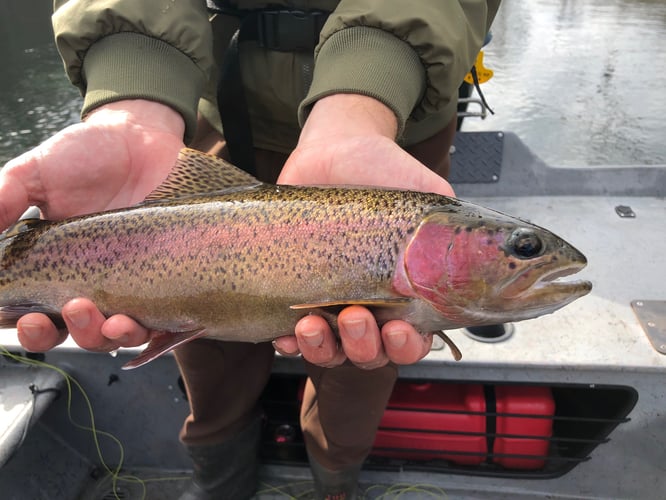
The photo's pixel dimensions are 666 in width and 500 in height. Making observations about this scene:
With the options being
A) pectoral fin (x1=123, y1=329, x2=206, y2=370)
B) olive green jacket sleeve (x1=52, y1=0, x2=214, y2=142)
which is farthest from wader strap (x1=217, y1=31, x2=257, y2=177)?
pectoral fin (x1=123, y1=329, x2=206, y2=370)

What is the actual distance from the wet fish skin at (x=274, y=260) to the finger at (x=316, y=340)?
0.24ft

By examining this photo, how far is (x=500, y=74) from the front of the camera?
18.6 metres

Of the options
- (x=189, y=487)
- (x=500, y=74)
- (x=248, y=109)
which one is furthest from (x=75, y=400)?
(x=500, y=74)

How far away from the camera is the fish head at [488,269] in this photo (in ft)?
6.74

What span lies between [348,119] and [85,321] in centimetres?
150

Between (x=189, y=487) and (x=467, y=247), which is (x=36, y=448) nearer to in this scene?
(x=189, y=487)

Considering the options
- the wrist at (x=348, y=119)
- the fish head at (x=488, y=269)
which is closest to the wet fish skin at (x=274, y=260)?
the fish head at (x=488, y=269)

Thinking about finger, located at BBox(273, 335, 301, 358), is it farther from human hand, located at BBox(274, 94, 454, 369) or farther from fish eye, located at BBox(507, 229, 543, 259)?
fish eye, located at BBox(507, 229, 543, 259)

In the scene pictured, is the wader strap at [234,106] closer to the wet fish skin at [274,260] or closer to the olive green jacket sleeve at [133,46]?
the olive green jacket sleeve at [133,46]

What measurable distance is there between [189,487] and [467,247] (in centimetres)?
255

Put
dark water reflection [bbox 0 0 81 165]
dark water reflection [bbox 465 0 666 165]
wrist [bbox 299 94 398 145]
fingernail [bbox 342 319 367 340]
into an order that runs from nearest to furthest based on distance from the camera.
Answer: fingernail [bbox 342 319 367 340] → wrist [bbox 299 94 398 145] → dark water reflection [bbox 465 0 666 165] → dark water reflection [bbox 0 0 81 165]

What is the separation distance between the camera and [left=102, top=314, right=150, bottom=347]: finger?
87.8 inches

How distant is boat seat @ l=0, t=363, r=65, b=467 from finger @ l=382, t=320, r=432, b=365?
2.37 metres

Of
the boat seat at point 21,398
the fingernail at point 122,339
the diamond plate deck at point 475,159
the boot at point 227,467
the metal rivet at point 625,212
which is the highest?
the fingernail at point 122,339
